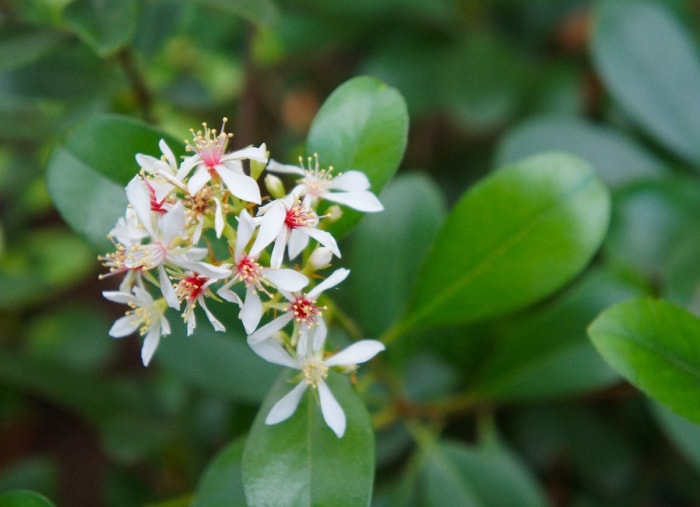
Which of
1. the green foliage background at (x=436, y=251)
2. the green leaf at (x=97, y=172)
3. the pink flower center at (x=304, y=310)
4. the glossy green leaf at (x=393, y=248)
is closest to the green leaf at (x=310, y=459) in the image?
the green foliage background at (x=436, y=251)

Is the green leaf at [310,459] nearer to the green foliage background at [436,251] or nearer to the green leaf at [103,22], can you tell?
the green foliage background at [436,251]

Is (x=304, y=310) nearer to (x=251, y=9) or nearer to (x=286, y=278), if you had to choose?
(x=286, y=278)

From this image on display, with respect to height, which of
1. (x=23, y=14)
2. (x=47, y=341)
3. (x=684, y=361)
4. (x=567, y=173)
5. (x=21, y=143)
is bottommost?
(x=684, y=361)

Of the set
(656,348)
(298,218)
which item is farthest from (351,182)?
(656,348)

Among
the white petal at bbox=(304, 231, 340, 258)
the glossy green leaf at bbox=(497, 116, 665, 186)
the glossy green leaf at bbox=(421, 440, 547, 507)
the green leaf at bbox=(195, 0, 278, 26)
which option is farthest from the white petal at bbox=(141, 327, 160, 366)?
the glossy green leaf at bbox=(497, 116, 665, 186)

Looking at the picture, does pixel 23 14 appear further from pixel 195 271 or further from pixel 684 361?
pixel 684 361

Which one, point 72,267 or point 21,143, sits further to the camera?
point 72,267

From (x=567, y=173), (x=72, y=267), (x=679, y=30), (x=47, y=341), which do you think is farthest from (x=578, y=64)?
(x=47, y=341)

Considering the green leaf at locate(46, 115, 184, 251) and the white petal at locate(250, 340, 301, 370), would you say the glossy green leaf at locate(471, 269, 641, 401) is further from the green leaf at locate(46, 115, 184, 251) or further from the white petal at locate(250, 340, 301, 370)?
the green leaf at locate(46, 115, 184, 251)
